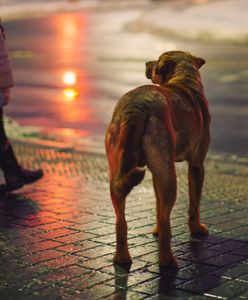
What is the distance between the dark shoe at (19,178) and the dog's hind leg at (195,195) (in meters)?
2.36

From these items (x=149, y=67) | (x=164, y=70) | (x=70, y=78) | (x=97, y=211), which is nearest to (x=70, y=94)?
(x=70, y=78)

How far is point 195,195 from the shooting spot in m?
6.62

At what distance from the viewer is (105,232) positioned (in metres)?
6.82

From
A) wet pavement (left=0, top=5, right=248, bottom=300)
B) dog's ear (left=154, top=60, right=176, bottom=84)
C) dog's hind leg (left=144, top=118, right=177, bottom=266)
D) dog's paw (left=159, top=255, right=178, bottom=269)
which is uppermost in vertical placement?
dog's ear (left=154, top=60, right=176, bottom=84)

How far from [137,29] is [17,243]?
26.7 m

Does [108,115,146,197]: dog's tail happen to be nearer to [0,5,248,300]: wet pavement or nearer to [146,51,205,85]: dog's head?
[0,5,248,300]: wet pavement

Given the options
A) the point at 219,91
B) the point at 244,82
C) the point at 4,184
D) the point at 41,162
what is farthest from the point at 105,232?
the point at 244,82

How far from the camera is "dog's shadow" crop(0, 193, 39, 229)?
728 centimetres

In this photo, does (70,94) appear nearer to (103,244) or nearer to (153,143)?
(103,244)

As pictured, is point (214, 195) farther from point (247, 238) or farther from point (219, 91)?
point (219, 91)

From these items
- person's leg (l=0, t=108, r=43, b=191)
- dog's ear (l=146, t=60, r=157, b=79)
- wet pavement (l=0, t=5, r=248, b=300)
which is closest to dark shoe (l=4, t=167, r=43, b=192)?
person's leg (l=0, t=108, r=43, b=191)

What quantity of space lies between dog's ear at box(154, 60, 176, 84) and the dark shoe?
235 centimetres

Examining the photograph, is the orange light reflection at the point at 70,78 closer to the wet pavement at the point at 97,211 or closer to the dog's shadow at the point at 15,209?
the wet pavement at the point at 97,211

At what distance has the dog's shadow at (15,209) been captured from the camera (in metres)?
7.28
